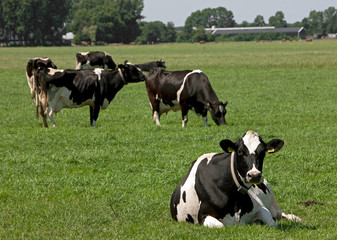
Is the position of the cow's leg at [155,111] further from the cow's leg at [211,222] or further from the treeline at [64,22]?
the treeline at [64,22]

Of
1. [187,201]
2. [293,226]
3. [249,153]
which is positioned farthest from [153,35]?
[249,153]

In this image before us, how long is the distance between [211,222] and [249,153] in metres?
1.06

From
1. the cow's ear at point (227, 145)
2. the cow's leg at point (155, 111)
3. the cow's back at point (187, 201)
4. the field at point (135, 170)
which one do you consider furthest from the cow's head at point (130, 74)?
the cow's ear at point (227, 145)

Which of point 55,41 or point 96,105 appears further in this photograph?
point 55,41

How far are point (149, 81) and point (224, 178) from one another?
11770 mm

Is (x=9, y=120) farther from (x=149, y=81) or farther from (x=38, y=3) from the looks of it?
(x=38, y=3)

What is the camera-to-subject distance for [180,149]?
1339cm

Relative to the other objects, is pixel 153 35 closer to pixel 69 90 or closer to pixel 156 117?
pixel 156 117

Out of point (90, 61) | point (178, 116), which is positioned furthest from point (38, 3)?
point (178, 116)

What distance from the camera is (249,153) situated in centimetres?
692

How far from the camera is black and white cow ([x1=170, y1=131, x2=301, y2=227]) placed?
23.0ft

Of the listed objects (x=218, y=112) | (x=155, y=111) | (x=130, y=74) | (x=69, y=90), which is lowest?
(x=155, y=111)

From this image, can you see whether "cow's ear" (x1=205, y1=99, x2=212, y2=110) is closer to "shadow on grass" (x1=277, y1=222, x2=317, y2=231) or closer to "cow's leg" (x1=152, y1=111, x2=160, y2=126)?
"cow's leg" (x1=152, y1=111, x2=160, y2=126)

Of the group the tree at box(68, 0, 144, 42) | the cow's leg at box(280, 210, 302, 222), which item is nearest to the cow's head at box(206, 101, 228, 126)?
the cow's leg at box(280, 210, 302, 222)
